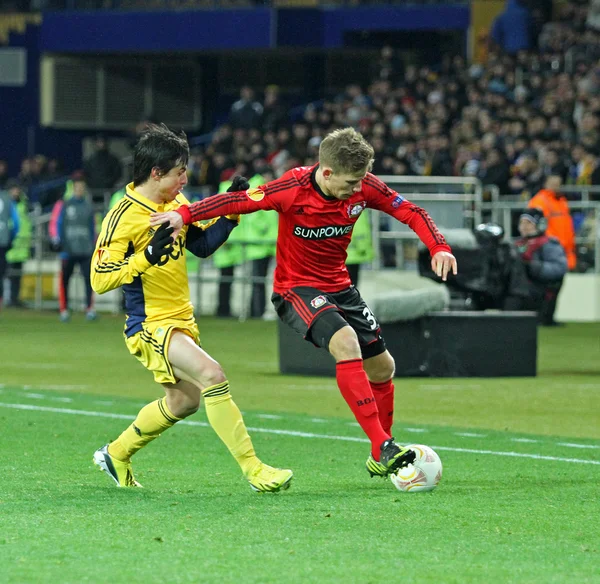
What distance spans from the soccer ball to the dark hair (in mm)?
1758

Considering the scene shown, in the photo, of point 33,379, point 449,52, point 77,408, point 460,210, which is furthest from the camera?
point 449,52

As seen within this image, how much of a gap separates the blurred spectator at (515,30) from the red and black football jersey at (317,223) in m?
21.7

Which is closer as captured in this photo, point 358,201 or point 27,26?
point 358,201

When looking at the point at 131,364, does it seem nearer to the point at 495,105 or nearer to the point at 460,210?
the point at 460,210

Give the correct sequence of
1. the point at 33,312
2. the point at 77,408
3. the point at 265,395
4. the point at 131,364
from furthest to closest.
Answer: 1. the point at 33,312
2. the point at 131,364
3. the point at 265,395
4. the point at 77,408

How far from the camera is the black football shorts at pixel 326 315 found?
726cm

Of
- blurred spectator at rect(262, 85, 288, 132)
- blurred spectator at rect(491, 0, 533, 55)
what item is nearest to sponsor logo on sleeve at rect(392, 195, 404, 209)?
blurred spectator at rect(491, 0, 533, 55)

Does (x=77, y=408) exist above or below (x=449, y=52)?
below

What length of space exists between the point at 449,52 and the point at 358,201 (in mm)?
25539

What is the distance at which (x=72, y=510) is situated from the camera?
6.32m

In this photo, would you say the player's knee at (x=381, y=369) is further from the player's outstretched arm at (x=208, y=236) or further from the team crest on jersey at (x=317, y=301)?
the player's outstretched arm at (x=208, y=236)

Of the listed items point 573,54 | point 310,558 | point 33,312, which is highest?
point 573,54

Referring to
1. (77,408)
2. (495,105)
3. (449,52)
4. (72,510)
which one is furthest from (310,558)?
(449,52)

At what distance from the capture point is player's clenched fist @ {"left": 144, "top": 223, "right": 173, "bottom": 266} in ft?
21.5
